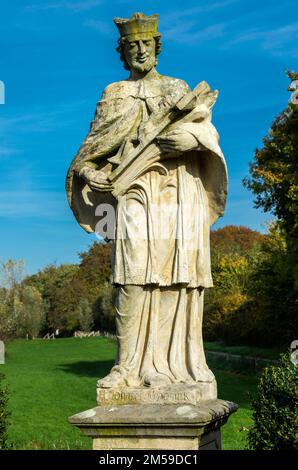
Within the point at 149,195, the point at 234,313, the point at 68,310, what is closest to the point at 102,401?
the point at 149,195

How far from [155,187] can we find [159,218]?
12.1 inches

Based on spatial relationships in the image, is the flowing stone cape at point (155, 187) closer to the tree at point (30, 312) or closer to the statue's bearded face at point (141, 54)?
the statue's bearded face at point (141, 54)

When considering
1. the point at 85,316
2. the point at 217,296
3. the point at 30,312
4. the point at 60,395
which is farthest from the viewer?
the point at 30,312

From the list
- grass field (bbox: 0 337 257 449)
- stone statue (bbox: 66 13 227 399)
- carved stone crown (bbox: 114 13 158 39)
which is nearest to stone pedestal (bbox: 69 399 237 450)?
stone statue (bbox: 66 13 227 399)

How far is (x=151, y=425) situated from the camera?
571 cm

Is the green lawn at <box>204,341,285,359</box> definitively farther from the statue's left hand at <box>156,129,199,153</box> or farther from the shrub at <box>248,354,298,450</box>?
the statue's left hand at <box>156,129,199,153</box>

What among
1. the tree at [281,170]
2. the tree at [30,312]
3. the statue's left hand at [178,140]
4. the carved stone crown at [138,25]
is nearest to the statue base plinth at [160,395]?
the statue's left hand at [178,140]

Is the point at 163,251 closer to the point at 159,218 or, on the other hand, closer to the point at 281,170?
the point at 159,218

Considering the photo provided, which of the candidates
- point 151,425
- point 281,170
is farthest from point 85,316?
point 151,425

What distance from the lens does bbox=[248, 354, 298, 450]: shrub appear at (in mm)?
8523

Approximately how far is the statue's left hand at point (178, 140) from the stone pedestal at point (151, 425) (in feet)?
7.21

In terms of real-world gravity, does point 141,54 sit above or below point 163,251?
above

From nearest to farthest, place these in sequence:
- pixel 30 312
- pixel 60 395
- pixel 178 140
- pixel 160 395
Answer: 1. pixel 160 395
2. pixel 178 140
3. pixel 60 395
4. pixel 30 312
